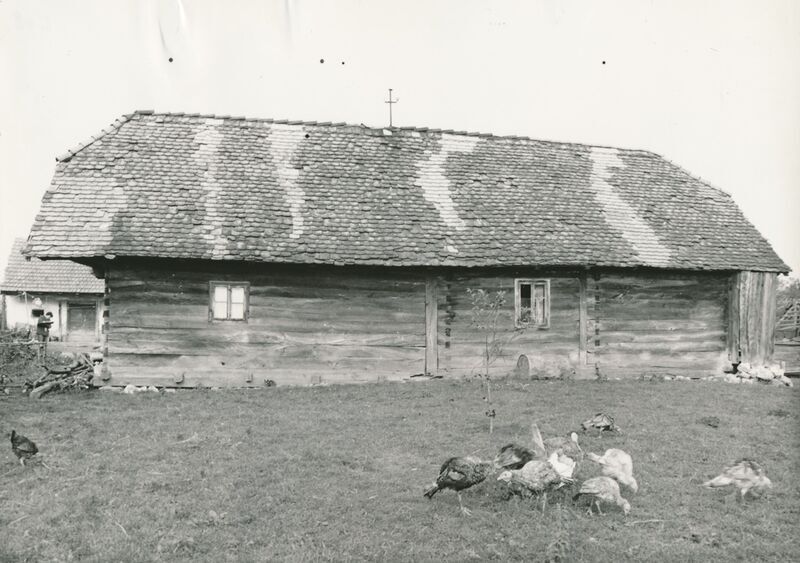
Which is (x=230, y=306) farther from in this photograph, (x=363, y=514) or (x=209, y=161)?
(x=363, y=514)

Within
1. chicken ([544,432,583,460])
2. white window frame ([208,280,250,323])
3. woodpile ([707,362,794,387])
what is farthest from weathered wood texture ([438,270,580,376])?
chicken ([544,432,583,460])

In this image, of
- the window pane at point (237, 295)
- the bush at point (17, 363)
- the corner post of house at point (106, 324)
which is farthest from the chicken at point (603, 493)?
the bush at point (17, 363)

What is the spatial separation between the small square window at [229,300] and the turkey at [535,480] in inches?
348

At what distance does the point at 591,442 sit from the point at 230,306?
8.31 m

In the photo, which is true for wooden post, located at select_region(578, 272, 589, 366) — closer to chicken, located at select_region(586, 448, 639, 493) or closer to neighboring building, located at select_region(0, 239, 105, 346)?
chicken, located at select_region(586, 448, 639, 493)

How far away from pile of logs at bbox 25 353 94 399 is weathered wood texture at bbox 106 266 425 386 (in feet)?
2.39

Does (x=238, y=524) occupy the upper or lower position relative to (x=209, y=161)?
lower

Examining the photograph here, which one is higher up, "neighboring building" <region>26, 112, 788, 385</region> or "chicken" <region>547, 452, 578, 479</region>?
"neighboring building" <region>26, 112, 788, 385</region>

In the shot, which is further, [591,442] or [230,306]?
[230,306]

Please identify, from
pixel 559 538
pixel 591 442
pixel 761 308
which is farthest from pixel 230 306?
pixel 761 308

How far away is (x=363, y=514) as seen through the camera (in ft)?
21.3

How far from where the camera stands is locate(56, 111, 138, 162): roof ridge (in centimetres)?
1533

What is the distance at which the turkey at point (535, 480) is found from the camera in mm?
6613

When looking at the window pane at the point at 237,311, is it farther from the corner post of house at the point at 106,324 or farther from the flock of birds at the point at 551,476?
the flock of birds at the point at 551,476
